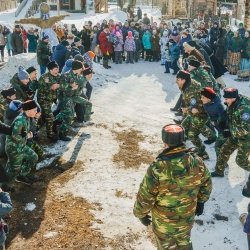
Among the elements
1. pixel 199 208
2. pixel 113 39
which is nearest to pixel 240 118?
pixel 199 208

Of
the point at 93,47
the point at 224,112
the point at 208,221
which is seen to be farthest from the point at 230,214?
the point at 93,47

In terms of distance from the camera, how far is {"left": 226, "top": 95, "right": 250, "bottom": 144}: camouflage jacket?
5.05m

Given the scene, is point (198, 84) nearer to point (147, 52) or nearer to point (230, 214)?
point (230, 214)

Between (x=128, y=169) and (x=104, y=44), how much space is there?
9.46m

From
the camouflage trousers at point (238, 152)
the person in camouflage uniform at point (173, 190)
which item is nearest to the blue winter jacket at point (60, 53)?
the camouflage trousers at point (238, 152)

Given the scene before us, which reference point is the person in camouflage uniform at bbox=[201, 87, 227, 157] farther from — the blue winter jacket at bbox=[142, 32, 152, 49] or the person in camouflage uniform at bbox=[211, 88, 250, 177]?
the blue winter jacket at bbox=[142, 32, 152, 49]

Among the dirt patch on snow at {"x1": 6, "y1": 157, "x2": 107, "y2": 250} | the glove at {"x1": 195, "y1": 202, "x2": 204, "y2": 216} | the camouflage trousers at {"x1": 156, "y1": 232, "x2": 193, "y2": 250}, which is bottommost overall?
the dirt patch on snow at {"x1": 6, "y1": 157, "x2": 107, "y2": 250}

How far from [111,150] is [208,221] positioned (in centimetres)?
293

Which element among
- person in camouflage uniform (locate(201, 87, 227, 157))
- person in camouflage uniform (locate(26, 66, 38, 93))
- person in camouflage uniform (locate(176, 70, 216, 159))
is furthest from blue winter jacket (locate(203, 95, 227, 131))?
person in camouflage uniform (locate(26, 66, 38, 93))

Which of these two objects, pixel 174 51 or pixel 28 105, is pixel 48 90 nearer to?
pixel 28 105

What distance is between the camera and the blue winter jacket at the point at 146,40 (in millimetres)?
16047

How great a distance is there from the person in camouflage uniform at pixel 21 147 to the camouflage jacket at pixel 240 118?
3.04 meters

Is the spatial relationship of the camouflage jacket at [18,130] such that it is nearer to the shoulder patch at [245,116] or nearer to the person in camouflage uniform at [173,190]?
the person in camouflage uniform at [173,190]

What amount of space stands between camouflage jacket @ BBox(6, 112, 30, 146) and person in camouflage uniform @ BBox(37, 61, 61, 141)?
212 centimetres
